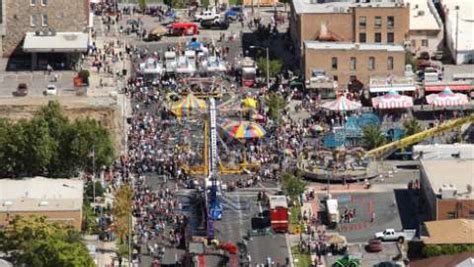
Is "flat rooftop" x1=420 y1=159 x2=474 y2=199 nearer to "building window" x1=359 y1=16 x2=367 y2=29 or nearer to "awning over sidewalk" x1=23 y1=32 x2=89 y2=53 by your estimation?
"building window" x1=359 y1=16 x2=367 y2=29

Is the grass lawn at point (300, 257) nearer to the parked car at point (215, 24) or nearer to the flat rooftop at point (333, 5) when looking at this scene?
the flat rooftop at point (333, 5)

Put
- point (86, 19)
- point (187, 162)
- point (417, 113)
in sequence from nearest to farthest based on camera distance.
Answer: point (187, 162) → point (417, 113) → point (86, 19)

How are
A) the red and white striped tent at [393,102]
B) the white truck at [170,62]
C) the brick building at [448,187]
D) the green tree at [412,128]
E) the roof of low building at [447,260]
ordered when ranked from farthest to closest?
the white truck at [170,62] < the red and white striped tent at [393,102] < the green tree at [412,128] < the brick building at [448,187] < the roof of low building at [447,260]

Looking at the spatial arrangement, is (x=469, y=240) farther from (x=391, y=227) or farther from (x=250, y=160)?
(x=250, y=160)

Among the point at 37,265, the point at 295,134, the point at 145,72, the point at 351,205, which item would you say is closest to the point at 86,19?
the point at 145,72

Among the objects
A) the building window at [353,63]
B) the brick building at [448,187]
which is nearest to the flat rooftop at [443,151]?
the brick building at [448,187]
